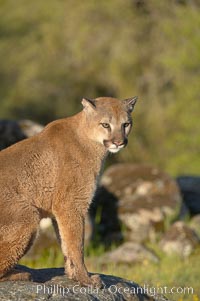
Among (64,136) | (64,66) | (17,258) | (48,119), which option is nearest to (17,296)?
(17,258)

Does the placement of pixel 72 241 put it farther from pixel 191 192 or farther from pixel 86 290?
pixel 191 192

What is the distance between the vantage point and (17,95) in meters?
41.5

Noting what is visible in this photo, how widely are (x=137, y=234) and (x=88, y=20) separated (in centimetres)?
2373

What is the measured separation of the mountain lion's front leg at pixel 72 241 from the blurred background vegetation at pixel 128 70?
2703 centimetres

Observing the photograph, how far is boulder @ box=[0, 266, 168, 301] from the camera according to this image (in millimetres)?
7773

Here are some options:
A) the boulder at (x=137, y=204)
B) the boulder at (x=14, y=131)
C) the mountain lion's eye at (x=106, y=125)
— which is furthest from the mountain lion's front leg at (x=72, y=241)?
the boulder at (x=137, y=204)

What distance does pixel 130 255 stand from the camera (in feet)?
50.2

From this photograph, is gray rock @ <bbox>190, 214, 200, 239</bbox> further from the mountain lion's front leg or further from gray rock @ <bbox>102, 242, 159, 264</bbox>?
the mountain lion's front leg

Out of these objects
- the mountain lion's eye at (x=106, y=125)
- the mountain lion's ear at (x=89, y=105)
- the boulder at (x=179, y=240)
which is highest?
the boulder at (x=179, y=240)

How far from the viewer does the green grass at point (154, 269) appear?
39.6 feet

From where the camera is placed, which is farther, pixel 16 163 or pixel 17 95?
pixel 17 95

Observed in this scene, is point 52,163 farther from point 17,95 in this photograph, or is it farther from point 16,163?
point 17,95

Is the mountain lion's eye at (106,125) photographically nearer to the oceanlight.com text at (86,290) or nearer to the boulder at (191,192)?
the oceanlight.com text at (86,290)

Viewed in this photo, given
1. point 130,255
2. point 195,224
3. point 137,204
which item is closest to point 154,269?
point 130,255
